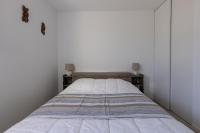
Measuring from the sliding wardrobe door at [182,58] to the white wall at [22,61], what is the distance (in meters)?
2.37

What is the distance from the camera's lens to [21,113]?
272 cm

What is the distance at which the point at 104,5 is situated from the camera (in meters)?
3.97

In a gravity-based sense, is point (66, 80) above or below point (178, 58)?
below

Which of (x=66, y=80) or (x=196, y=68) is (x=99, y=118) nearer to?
(x=196, y=68)

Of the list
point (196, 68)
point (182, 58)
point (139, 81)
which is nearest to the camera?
point (196, 68)

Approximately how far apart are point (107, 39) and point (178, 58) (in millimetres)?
1710

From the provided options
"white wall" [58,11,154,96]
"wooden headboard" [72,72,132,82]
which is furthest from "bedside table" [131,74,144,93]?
"white wall" [58,11,154,96]

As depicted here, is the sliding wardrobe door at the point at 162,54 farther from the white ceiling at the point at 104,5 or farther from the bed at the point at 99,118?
the bed at the point at 99,118

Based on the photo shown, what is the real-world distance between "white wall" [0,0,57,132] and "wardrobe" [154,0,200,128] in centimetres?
231

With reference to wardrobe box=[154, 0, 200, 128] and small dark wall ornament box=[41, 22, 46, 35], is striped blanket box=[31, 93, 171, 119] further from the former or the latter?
small dark wall ornament box=[41, 22, 46, 35]

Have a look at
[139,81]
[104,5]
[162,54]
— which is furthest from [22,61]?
[162,54]

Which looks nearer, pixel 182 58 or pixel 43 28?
pixel 182 58

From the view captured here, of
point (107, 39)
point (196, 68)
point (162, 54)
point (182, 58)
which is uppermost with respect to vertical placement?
point (107, 39)

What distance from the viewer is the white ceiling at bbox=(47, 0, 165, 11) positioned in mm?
3740
